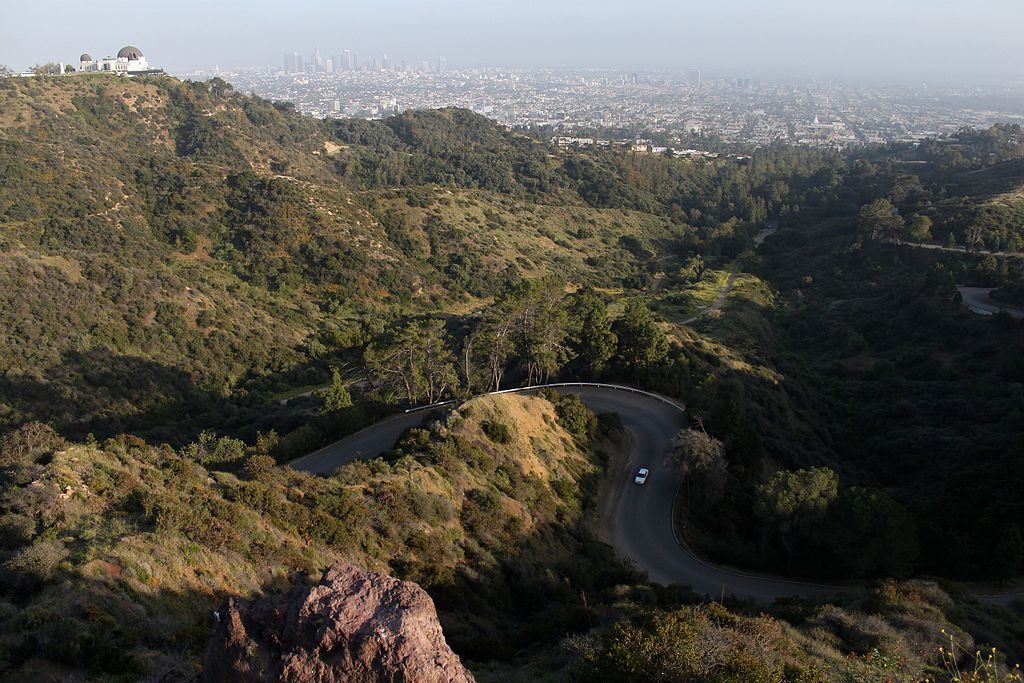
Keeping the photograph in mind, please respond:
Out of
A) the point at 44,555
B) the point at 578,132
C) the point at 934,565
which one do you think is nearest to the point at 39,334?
→ the point at 44,555

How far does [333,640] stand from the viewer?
256 inches

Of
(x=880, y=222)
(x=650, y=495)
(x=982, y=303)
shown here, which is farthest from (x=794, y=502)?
(x=880, y=222)

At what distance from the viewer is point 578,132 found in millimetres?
192000

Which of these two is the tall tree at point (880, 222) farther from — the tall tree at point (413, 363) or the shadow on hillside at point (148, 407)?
the shadow on hillside at point (148, 407)

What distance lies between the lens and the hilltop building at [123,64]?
107062mm

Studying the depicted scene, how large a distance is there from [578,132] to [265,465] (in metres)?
190

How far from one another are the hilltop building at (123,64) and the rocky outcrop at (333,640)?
122702 mm

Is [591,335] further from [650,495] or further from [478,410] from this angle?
[478,410]

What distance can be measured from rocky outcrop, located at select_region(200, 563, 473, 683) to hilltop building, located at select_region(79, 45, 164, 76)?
12270cm

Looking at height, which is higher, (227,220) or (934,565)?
(227,220)

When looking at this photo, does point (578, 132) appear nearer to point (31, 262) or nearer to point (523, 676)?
point (31, 262)

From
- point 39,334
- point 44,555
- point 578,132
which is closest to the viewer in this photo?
point 44,555

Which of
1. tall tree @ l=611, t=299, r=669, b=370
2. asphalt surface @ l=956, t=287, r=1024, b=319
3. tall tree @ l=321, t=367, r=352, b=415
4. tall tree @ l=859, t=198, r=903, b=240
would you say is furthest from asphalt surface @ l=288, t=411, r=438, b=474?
tall tree @ l=859, t=198, r=903, b=240

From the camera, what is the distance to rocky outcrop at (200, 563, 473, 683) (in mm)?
6441
